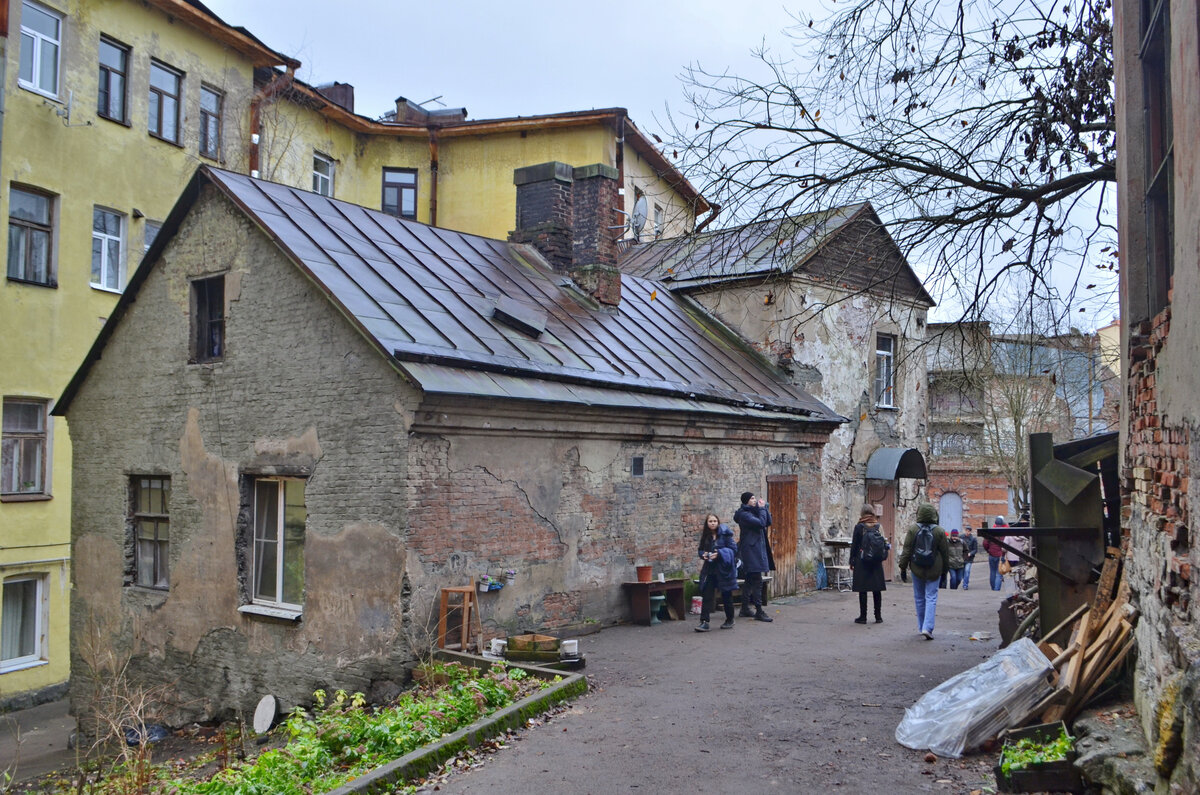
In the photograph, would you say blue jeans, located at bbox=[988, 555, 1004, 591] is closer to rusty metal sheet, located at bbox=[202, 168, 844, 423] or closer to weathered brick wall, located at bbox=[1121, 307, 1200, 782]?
rusty metal sheet, located at bbox=[202, 168, 844, 423]

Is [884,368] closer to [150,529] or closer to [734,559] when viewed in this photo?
[734,559]

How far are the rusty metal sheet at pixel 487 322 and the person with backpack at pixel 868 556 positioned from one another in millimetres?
2785

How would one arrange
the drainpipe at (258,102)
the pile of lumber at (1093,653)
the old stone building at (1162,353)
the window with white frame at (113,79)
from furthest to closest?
the drainpipe at (258,102), the window with white frame at (113,79), the pile of lumber at (1093,653), the old stone building at (1162,353)

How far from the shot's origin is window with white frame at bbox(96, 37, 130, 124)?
1881 centimetres

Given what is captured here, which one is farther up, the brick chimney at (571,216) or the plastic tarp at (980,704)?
the brick chimney at (571,216)

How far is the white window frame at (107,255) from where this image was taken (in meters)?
18.5

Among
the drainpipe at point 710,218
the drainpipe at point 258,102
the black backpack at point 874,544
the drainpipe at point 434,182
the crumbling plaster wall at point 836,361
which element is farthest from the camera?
the drainpipe at point 434,182

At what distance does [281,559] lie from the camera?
11.0 metres

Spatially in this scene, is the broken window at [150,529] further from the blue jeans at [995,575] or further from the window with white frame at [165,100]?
the blue jeans at [995,575]

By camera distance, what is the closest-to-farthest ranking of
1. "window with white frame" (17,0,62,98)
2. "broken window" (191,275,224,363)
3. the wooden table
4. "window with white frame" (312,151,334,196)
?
"broken window" (191,275,224,363)
the wooden table
"window with white frame" (17,0,62,98)
"window with white frame" (312,151,334,196)

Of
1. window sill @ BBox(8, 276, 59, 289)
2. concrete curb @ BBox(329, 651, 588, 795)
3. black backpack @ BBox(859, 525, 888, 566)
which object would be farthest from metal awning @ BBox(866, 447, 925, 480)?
window sill @ BBox(8, 276, 59, 289)

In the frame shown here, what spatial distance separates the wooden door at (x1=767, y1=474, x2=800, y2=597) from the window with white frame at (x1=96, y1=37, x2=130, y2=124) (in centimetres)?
1462

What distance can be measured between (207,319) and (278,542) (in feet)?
10.2

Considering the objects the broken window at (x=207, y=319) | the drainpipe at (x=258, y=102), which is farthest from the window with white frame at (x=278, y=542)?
the drainpipe at (x=258, y=102)
